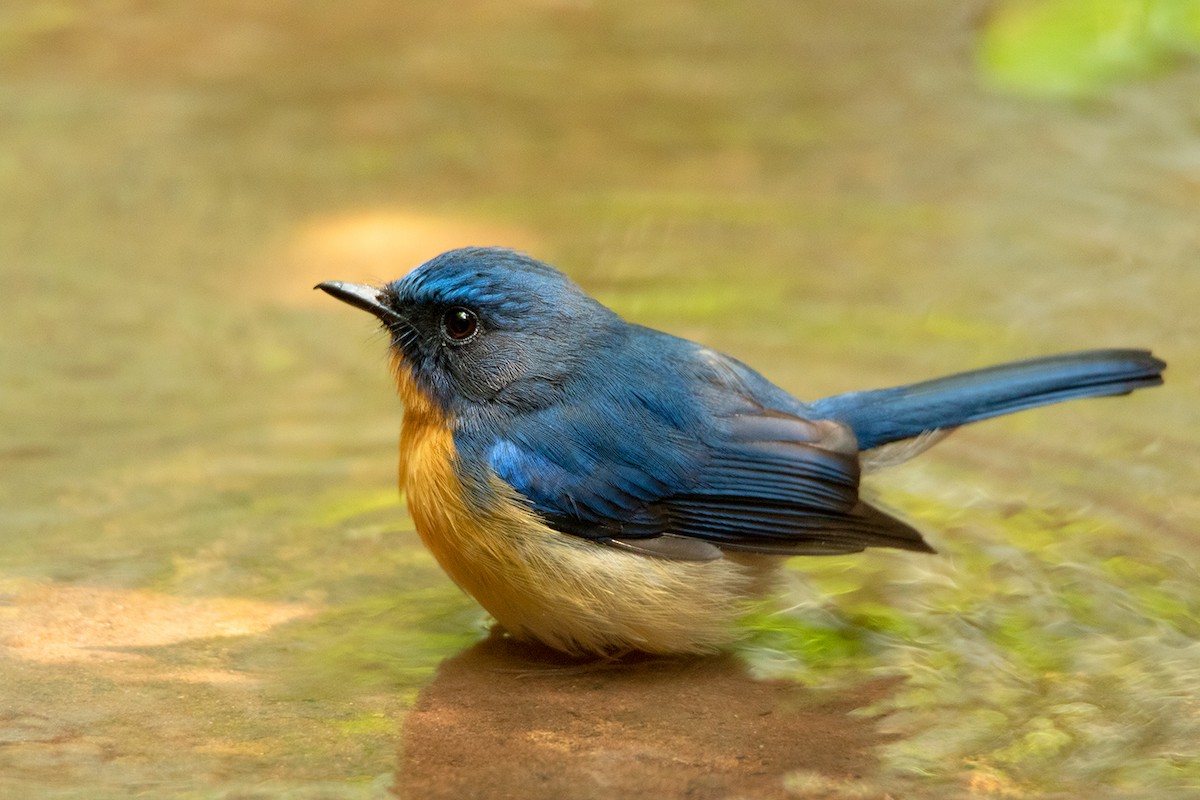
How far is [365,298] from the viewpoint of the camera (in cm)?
486

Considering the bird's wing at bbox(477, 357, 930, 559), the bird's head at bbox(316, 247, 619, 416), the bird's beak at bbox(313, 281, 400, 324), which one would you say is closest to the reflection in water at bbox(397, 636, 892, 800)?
the bird's wing at bbox(477, 357, 930, 559)

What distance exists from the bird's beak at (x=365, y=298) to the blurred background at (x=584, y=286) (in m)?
0.91

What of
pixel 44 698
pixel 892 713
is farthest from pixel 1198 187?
pixel 44 698

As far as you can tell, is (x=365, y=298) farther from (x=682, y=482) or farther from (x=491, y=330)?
(x=682, y=482)

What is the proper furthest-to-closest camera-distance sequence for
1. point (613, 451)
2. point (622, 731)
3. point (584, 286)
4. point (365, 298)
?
1. point (584, 286)
2. point (365, 298)
3. point (613, 451)
4. point (622, 731)

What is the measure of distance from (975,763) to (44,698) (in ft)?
8.28

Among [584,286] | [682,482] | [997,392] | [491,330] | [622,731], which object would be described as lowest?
[622,731]

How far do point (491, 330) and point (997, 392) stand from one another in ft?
5.45

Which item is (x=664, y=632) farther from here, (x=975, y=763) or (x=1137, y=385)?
(x=1137, y=385)

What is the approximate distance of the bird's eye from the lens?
4.77 m

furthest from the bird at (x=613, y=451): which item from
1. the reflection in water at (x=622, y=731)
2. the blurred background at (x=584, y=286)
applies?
the blurred background at (x=584, y=286)

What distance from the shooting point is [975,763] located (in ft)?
12.8

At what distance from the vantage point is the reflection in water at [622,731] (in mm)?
3791

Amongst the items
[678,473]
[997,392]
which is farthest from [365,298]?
[997,392]
